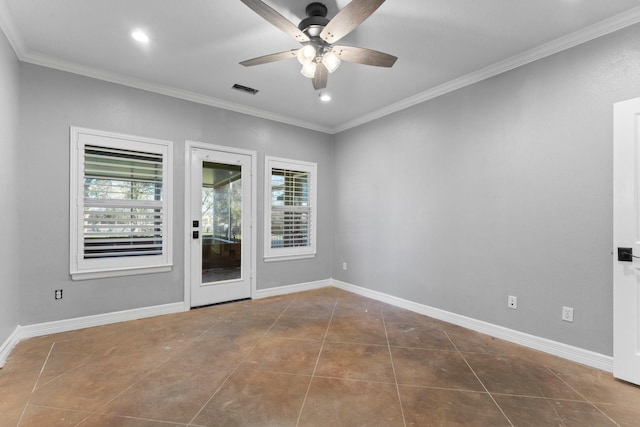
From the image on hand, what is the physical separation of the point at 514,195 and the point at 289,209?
3.11 m

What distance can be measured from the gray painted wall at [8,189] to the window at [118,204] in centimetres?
44

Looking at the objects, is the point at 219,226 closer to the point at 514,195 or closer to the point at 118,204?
the point at 118,204

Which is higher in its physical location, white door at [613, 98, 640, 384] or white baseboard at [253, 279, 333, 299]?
white door at [613, 98, 640, 384]

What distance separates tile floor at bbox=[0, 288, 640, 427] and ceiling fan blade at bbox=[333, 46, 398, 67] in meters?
2.51

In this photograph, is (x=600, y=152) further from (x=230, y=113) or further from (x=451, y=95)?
(x=230, y=113)

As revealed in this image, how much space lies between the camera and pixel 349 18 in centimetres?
189

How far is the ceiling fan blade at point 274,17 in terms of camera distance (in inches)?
69.6

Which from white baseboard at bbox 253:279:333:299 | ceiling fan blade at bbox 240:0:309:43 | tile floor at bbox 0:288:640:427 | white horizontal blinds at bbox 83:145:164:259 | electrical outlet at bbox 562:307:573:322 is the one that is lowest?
tile floor at bbox 0:288:640:427

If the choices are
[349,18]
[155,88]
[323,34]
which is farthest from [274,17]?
[155,88]

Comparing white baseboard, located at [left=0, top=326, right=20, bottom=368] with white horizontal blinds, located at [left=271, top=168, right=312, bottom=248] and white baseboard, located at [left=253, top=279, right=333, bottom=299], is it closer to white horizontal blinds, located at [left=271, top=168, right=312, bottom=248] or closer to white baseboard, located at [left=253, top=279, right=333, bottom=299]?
white baseboard, located at [left=253, top=279, right=333, bottom=299]

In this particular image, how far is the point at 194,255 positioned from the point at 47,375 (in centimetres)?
183

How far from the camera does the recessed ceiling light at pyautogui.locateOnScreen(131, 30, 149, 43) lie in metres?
2.60

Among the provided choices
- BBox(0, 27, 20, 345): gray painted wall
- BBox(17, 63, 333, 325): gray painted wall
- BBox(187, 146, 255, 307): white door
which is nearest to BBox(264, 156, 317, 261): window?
BBox(187, 146, 255, 307): white door

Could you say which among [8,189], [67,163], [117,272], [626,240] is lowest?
[117,272]
